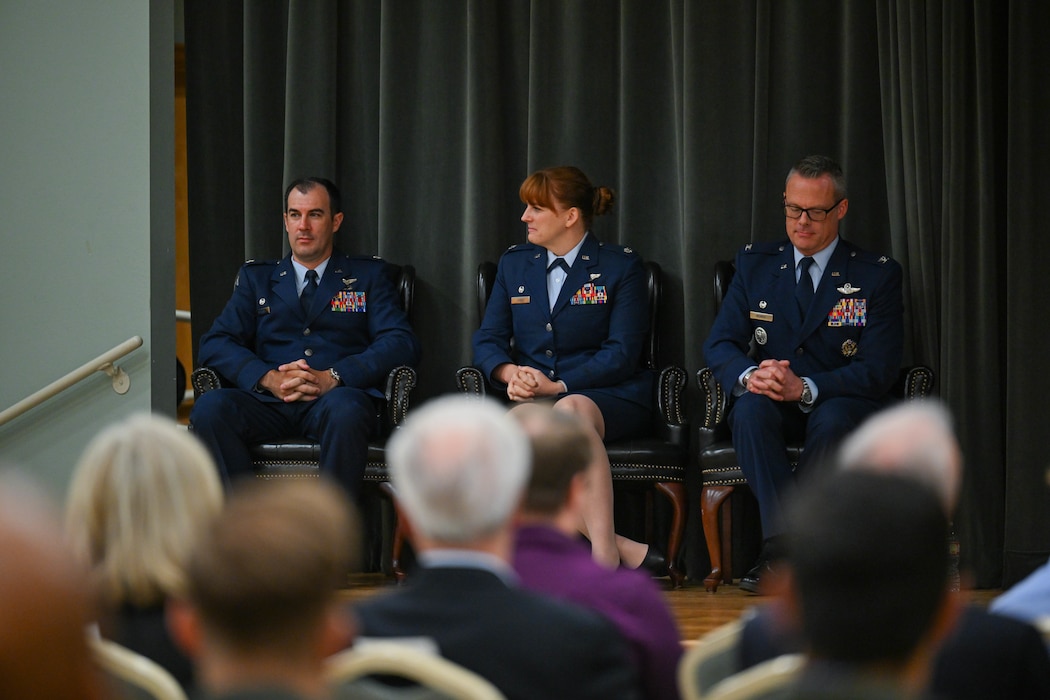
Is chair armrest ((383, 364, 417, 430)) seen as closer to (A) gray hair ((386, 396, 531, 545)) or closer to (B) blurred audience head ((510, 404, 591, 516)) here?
(B) blurred audience head ((510, 404, 591, 516))

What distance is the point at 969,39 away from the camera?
15.4ft

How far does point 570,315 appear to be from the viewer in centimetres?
486

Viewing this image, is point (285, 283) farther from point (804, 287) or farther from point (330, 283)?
point (804, 287)

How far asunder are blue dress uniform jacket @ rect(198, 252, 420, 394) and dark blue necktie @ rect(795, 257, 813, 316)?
1.38m

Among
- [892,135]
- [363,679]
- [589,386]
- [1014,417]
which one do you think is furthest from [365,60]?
[363,679]

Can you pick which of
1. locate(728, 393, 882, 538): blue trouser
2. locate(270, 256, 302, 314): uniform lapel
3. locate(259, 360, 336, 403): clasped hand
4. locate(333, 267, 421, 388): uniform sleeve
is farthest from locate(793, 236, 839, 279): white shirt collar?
locate(270, 256, 302, 314): uniform lapel

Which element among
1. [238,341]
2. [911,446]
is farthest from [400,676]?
[238,341]

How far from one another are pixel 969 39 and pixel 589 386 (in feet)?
5.90

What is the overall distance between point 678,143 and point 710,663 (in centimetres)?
369

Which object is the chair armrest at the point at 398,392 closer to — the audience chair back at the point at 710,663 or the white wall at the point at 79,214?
the white wall at the point at 79,214

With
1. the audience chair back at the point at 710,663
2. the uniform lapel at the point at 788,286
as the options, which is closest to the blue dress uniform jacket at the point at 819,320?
the uniform lapel at the point at 788,286

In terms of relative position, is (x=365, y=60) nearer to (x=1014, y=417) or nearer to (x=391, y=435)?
(x=391, y=435)

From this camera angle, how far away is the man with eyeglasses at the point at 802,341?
425 cm

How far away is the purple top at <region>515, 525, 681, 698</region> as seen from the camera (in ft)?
5.88
